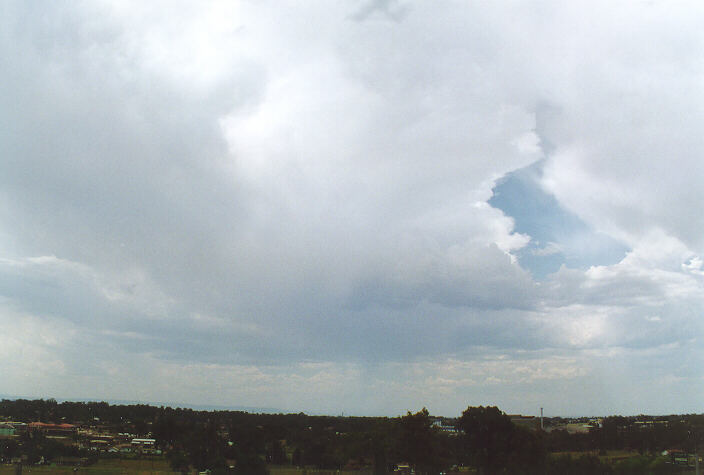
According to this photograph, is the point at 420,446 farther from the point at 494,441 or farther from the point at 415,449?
the point at 494,441

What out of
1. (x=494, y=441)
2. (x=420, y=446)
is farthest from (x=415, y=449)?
(x=494, y=441)

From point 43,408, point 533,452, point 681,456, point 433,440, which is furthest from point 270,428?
point 43,408

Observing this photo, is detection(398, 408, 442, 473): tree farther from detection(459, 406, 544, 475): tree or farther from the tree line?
detection(459, 406, 544, 475): tree

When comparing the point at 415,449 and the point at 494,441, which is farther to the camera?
the point at 494,441

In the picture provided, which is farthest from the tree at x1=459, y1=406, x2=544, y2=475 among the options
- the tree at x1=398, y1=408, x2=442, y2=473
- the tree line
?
the tree at x1=398, y1=408, x2=442, y2=473

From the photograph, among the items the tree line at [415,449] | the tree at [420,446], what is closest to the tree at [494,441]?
the tree line at [415,449]

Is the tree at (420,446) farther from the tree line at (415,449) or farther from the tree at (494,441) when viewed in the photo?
the tree at (494,441)

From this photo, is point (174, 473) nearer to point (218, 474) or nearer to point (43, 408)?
point (218, 474)

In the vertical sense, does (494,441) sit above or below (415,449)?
above

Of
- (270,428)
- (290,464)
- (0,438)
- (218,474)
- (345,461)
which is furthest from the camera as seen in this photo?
(270,428)

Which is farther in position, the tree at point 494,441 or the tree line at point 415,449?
the tree at point 494,441

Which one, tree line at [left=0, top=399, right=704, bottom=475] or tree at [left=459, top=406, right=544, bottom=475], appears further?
tree at [left=459, top=406, right=544, bottom=475]
